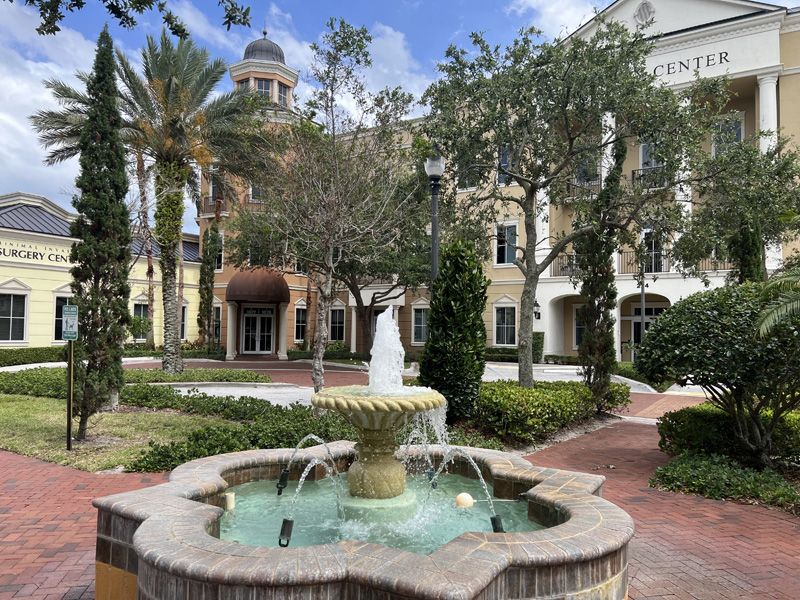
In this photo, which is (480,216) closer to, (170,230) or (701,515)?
(701,515)

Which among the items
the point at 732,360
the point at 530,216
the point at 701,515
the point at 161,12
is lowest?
the point at 701,515

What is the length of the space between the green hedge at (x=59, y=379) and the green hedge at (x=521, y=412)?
9334 millimetres

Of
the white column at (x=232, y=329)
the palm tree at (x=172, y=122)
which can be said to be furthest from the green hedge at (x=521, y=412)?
the white column at (x=232, y=329)

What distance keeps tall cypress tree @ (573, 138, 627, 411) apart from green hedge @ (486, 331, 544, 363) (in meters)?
13.0

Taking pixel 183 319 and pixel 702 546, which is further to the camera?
pixel 183 319

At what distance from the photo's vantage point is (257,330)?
3288 cm

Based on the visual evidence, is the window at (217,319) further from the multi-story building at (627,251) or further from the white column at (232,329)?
the white column at (232,329)

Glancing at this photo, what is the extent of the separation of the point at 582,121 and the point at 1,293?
23.4 m

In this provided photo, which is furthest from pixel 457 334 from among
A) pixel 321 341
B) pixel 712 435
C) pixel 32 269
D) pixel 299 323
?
pixel 299 323

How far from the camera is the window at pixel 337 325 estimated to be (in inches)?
1340

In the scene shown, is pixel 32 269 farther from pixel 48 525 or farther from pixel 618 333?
pixel 618 333

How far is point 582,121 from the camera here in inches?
487

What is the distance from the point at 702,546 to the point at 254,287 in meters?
26.4

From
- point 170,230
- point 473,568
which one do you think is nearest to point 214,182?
point 170,230
